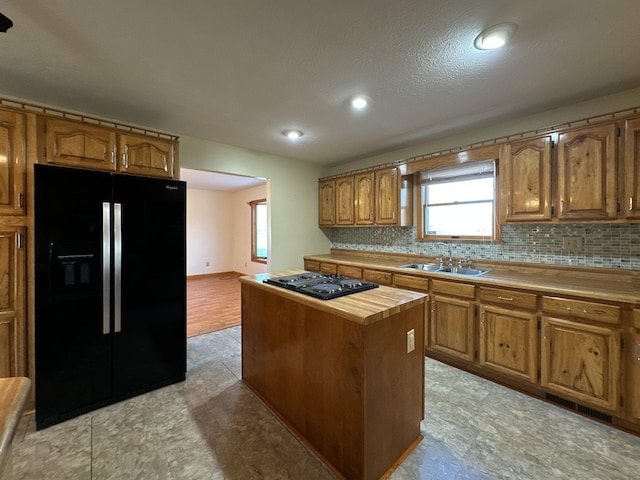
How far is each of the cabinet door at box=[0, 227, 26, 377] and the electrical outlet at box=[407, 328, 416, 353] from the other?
8.70 feet

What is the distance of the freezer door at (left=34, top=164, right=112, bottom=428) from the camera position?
6.22ft

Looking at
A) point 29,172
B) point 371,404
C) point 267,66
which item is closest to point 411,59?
point 267,66

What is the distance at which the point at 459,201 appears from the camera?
10.7 feet

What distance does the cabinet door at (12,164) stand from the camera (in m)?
1.94

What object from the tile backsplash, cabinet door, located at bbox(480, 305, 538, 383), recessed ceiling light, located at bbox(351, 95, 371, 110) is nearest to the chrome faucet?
the tile backsplash

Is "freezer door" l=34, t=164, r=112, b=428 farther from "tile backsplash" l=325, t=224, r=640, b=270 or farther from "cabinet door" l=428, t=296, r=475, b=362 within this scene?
"tile backsplash" l=325, t=224, r=640, b=270

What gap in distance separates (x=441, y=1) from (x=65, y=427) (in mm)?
3404

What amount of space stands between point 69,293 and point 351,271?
275 centimetres

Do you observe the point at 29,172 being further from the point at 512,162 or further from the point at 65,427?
the point at 512,162

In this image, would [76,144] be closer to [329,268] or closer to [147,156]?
[147,156]

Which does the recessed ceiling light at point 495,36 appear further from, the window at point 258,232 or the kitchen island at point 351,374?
the window at point 258,232

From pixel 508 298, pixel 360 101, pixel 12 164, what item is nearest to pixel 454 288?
pixel 508 298

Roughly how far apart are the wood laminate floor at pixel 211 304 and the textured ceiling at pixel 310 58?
264 centimetres

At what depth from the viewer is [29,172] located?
203cm
